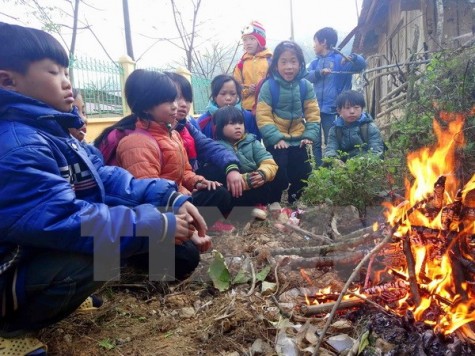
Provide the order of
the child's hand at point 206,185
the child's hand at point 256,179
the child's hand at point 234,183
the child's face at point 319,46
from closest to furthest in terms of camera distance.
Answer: the child's hand at point 206,185, the child's hand at point 234,183, the child's hand at point 256,179, the child's face at point 319,46

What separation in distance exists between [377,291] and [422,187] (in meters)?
0.57

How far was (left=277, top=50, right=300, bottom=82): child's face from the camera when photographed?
501 centimetres

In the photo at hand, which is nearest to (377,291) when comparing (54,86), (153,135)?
(54,86)

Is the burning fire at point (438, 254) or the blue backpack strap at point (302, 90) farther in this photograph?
the blue backpack strap at point (302, 90)

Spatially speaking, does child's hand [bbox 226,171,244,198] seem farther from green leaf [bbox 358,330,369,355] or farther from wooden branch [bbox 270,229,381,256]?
green leaf [bbox 358,330,369,355]

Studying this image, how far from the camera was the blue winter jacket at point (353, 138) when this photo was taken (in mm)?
5145

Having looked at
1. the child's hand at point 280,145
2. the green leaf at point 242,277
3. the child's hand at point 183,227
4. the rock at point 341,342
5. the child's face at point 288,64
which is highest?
the child's face at point 288,64

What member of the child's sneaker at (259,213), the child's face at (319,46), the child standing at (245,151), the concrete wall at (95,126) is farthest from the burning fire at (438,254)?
the concrete wall at (95,126)

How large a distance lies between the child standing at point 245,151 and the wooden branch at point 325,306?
2.29 m

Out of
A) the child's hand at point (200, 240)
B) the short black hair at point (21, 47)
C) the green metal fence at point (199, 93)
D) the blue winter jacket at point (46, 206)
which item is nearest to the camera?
the blue winter jacket at point (46, 206)

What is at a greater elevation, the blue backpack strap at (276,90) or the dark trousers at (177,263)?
the blue backpack strap at (276,90)

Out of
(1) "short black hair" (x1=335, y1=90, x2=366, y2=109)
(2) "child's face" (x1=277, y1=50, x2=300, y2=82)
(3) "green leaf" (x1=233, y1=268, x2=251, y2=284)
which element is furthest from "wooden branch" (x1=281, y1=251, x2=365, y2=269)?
(1) "short black hair" (x1=335, y1=90, x2=366, y2=109)

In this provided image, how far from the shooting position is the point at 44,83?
6.68ft

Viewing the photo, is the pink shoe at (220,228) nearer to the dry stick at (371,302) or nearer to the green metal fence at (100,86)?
the dry stick at (371,302)
